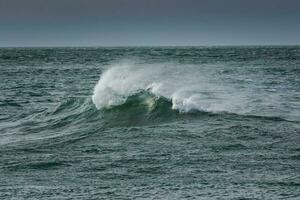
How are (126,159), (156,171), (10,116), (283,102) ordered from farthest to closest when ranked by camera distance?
(283,102), (10,116), (126,159), (156,171)

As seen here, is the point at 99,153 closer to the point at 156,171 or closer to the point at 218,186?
the point at 156,171

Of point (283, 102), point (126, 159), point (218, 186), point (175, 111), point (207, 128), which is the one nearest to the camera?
point (218, 186)

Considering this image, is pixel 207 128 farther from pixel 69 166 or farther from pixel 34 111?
pixel 34 111

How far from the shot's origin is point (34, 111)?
2269 cm

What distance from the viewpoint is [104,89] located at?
2203 cm

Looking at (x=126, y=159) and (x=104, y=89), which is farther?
(x=104, y=89)

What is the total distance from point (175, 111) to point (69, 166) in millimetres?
7219

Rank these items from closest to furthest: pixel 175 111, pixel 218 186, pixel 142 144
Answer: pixel 218 186
pixel 142 144
pixel 175 111

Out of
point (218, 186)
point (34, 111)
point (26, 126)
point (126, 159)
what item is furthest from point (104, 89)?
point (218, 186)

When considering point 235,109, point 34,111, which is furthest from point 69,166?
point 34,111

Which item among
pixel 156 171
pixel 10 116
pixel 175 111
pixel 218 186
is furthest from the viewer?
pixel 10 116

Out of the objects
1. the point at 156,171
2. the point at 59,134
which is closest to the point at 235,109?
the point at 59,134

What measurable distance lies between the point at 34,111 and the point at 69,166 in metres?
11.8

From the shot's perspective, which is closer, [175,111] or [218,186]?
[218,186]
